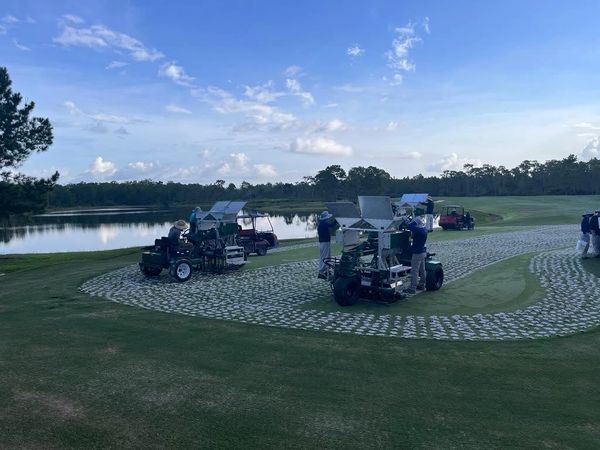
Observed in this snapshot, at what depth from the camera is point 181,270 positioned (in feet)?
51.0

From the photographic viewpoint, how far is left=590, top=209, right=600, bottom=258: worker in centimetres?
1775

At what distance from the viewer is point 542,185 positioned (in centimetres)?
11056

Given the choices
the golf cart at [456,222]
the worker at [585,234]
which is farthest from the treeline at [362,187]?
the worker at [585,234]

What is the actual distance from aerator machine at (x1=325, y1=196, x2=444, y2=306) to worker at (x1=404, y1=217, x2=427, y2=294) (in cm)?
21

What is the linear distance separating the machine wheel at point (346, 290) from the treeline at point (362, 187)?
3876 inches

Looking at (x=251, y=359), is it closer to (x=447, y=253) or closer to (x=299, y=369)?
(x=299, y=369)

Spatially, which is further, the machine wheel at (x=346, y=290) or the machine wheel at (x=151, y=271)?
the machine wheel at (x=151, y=271)

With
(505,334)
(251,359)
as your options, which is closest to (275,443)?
(251,359)

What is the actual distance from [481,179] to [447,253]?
10821 cm

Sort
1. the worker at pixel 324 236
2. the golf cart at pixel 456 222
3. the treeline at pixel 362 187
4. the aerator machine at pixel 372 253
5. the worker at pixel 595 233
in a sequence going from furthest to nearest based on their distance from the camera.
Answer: the treeline at pixel 362 187 → the golf cart at pixel 456 222 → the worker at pixel 595 233 → the worker at pixel 324 236 → the aerator machine at pixel 372 253

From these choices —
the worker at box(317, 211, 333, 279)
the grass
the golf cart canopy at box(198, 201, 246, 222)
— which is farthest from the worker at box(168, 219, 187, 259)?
the grass

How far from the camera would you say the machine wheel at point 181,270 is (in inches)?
605

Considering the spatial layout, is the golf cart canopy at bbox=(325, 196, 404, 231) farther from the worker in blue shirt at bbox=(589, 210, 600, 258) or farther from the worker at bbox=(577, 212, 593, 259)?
the worker in blue shirt at bbox=(589, 210, 600, 258)

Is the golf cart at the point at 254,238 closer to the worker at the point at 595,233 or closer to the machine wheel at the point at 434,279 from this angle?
the machine wheel at the point at 434,279
